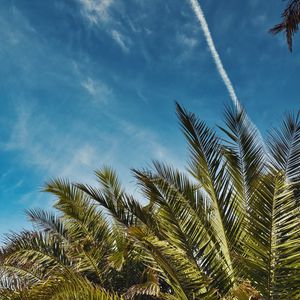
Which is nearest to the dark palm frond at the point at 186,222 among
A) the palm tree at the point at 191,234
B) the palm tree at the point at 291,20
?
the palm tree at the point at 191,234

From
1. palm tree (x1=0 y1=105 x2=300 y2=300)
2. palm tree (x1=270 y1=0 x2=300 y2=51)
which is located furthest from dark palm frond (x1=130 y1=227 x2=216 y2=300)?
palm tree (x1=270 y1=0 x2=300 y2=51)

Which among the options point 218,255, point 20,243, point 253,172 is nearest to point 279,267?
point 218,255

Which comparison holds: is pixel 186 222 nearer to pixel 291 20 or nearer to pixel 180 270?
pixel 180 270

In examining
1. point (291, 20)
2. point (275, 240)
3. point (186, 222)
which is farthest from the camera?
point (291, 20)

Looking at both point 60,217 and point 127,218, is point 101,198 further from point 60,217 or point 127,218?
point 60,217

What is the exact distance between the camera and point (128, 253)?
311 inches

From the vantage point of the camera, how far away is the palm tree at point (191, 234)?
4410 mm

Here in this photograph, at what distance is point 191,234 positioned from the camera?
5.34 m

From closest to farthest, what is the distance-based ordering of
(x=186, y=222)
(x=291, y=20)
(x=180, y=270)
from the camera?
(x=180, y=270) < (x=186, y=222) < (x=291, y=20)

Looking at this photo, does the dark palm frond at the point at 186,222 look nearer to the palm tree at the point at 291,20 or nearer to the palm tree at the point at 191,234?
the palm tree at the point at 191,234

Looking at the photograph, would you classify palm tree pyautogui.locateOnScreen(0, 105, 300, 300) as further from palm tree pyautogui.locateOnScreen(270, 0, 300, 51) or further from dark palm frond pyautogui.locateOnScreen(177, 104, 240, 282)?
palm tree pyautogui.locateOnScreen(270, 0, 300, 51)

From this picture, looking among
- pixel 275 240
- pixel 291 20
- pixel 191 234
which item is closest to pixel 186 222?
pixel 191 234

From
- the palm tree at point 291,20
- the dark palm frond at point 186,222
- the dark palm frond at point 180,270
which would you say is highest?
the palm tree at point 291,20

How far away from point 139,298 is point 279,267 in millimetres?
4267
